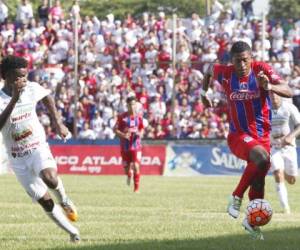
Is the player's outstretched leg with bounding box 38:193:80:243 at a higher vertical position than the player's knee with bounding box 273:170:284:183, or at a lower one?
higher

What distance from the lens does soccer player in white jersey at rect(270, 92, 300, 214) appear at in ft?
57.9

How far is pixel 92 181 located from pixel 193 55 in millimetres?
8769

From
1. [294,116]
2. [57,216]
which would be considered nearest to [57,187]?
[57,216]

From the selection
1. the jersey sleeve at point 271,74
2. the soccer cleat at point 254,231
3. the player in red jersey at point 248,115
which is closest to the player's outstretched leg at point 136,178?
the player in red jersey at point 248,115

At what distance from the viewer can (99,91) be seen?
36062mm

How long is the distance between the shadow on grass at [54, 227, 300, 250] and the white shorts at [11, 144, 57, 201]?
82 centimetres

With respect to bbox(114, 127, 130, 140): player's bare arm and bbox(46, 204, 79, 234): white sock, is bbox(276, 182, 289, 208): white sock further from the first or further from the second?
bbox(114, 127, 130, 140): player's bare arm

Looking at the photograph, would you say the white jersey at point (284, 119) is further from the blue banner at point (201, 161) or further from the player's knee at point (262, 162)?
the blue banner at point (201, 161)

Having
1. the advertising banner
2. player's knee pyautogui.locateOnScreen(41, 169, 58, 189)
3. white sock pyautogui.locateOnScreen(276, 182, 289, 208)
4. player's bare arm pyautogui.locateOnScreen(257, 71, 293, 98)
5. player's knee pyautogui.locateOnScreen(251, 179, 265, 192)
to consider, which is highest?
player's bare arm pyautogui.locateOnScreen(257, 71, 293, 98)

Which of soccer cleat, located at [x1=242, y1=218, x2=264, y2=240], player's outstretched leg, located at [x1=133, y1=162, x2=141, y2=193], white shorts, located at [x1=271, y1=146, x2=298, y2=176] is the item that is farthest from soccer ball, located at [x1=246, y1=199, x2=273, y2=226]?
player's outstretched leg, located at [x1=133, y1=162, x2=141, y2=193]

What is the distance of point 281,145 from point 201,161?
1594cm

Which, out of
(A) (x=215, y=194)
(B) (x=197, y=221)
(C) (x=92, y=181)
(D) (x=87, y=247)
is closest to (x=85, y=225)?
(B) (x=197, y=221)

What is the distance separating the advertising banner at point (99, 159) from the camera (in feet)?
112

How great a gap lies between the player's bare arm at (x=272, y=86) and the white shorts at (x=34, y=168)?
2655 millimetres
